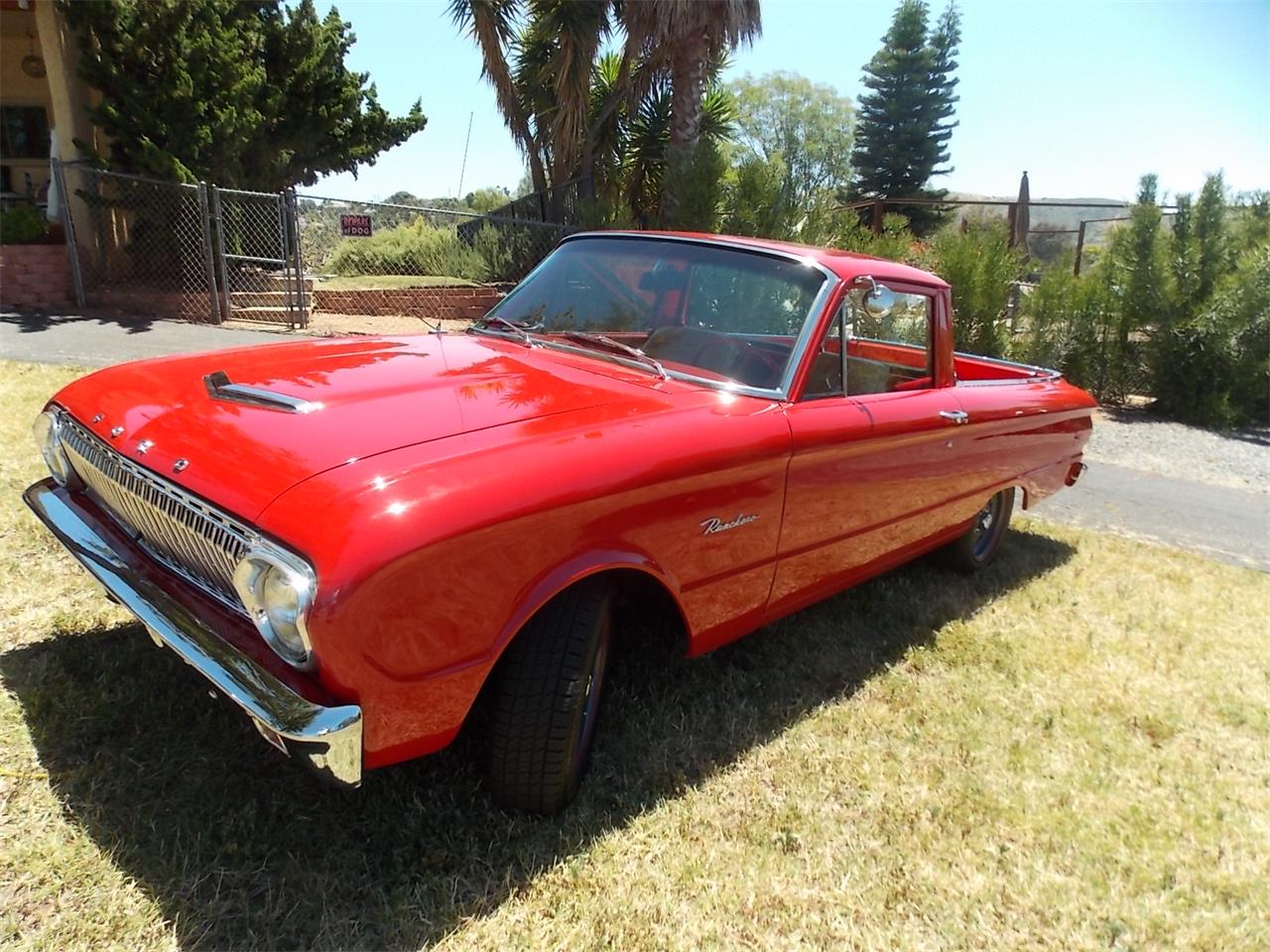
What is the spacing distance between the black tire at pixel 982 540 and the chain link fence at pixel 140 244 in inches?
339

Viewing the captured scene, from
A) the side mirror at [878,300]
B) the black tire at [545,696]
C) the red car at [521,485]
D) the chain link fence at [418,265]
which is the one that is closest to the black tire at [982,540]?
the red car at [521,485]

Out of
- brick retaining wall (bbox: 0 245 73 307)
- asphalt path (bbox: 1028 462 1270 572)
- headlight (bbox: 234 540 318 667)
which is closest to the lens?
headlight (bbox: 234 540 318 667)

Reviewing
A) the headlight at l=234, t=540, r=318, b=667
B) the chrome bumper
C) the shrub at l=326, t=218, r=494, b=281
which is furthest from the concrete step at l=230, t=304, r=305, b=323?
the headlight at l=234, t=540, r=318, b=667

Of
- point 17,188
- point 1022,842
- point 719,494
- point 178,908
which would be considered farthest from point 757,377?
point 17,188

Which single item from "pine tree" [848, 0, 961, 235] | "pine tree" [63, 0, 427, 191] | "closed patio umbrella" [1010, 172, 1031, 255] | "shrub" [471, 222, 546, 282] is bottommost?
"shrub" [471, 222, 546, 282]

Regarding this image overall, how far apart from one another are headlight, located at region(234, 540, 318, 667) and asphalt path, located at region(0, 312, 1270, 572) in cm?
512

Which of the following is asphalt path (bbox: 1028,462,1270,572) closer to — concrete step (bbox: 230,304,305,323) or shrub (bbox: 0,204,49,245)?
concrete step (bbox: 230,304,305,323)

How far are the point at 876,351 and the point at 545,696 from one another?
2542mm

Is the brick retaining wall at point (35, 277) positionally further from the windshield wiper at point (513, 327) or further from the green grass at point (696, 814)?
the windshield wiper at point (513, 327)

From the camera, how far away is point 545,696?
2064 mm

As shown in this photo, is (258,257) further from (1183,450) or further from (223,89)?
(1183,450)

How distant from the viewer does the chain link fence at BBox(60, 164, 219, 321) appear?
9648 millimetres

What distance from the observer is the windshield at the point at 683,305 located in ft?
9.48

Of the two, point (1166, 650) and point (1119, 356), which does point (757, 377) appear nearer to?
point (1166, 650)
